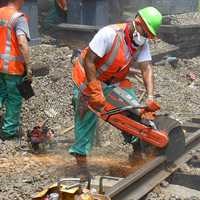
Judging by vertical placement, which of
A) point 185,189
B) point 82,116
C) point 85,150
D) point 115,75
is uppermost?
point 115,75

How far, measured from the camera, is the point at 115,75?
6590 mm

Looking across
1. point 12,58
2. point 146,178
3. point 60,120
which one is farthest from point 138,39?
point 60,120

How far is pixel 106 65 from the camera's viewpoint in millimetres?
6391

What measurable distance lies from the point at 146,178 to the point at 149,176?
9cm

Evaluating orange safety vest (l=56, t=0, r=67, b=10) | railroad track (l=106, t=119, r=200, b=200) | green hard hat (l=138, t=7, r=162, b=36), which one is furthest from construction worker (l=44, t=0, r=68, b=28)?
green hard hat (l=138, t=7, r=162, b=36)

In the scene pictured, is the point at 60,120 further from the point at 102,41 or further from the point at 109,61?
the point at 102,41

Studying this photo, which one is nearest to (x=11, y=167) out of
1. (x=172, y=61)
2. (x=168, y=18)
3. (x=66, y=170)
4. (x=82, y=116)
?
(x=66, y=170)

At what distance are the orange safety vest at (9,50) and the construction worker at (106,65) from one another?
153 cm

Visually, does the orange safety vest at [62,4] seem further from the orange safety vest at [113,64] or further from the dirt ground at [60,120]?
the orange safety vest at [113,64]

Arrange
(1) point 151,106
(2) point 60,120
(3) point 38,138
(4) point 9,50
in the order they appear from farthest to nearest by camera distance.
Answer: (2) point 60,120 < (4) point 9,50 < (3) point 38,138 < (1) point 151,106

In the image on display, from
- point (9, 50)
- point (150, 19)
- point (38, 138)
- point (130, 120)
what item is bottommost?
point (38, 138)

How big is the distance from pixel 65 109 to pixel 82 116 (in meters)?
2.82

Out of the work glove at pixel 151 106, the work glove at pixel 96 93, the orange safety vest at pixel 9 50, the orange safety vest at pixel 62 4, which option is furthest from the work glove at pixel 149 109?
the orange safety vest at pixel 62 4

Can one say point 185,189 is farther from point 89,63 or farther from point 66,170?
point 89,63
